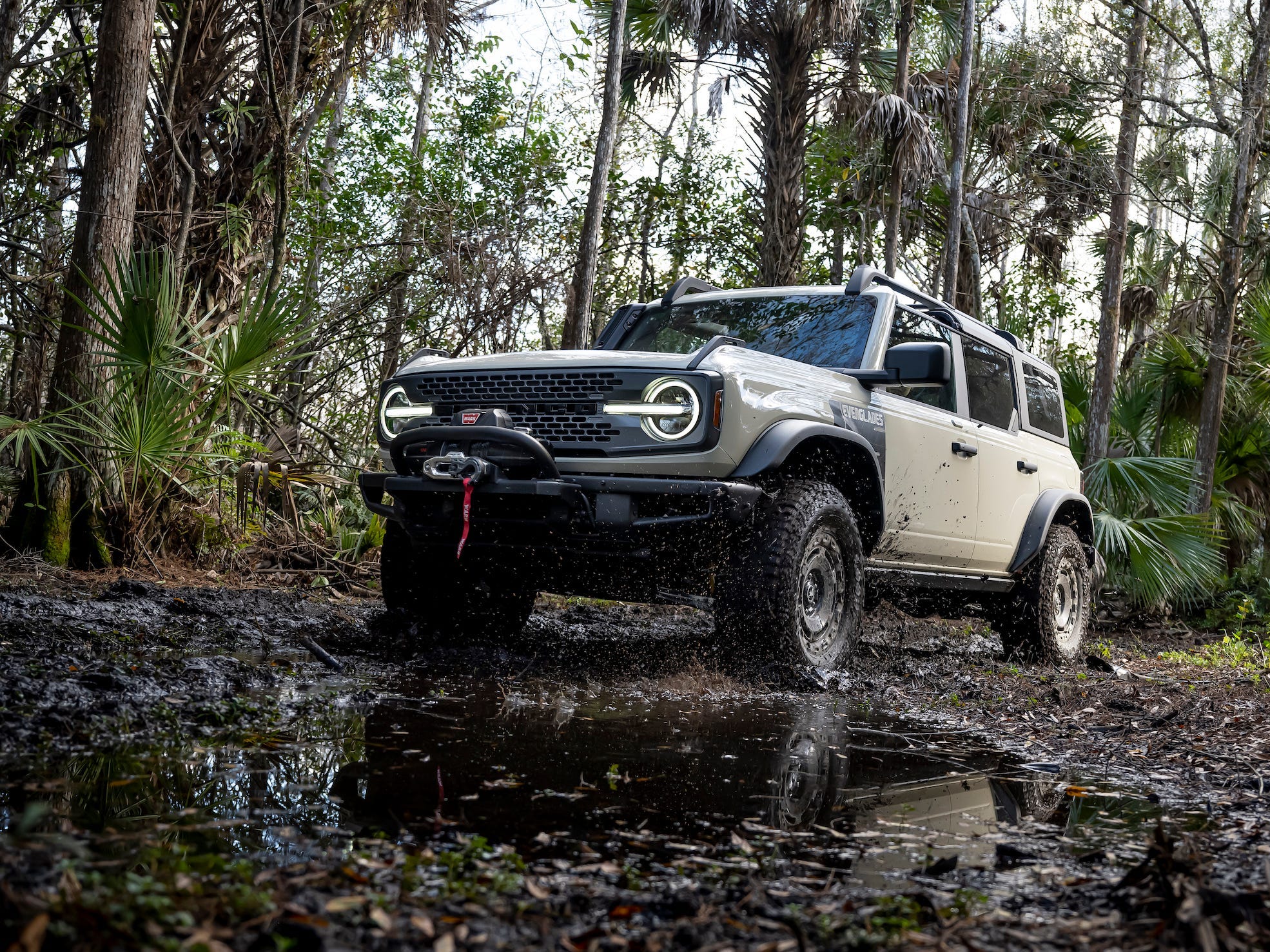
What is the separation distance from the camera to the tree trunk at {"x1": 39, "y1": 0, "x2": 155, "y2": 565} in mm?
6895

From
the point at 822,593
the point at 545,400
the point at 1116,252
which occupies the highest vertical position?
the point at 1116,252

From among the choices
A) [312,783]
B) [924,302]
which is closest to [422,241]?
[924,302]

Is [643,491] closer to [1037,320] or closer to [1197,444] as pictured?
[1197,444]

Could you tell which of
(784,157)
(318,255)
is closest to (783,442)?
(784,157)

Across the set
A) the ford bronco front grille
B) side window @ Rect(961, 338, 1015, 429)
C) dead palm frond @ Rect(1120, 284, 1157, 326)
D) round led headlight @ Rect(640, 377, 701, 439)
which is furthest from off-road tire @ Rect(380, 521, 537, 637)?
dead palm frond @ Rect(1120, 284, 1157, 326)

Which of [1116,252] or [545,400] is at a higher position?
[1116,252]

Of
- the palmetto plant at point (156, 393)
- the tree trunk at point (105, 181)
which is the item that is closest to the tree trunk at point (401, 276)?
the tree trunk at point (105, 181)

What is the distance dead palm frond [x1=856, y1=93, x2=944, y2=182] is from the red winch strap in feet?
33.7

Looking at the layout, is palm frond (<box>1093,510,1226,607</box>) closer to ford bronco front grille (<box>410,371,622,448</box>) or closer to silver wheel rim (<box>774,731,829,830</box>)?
ford bronco front grille (<box>410,371,622,448</box>)

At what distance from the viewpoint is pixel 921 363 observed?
5121mm

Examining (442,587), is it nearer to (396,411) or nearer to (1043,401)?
(396,411)

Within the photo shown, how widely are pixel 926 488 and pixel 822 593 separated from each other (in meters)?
1.11

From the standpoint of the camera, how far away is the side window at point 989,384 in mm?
6512

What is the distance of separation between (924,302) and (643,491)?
2.59 meters
